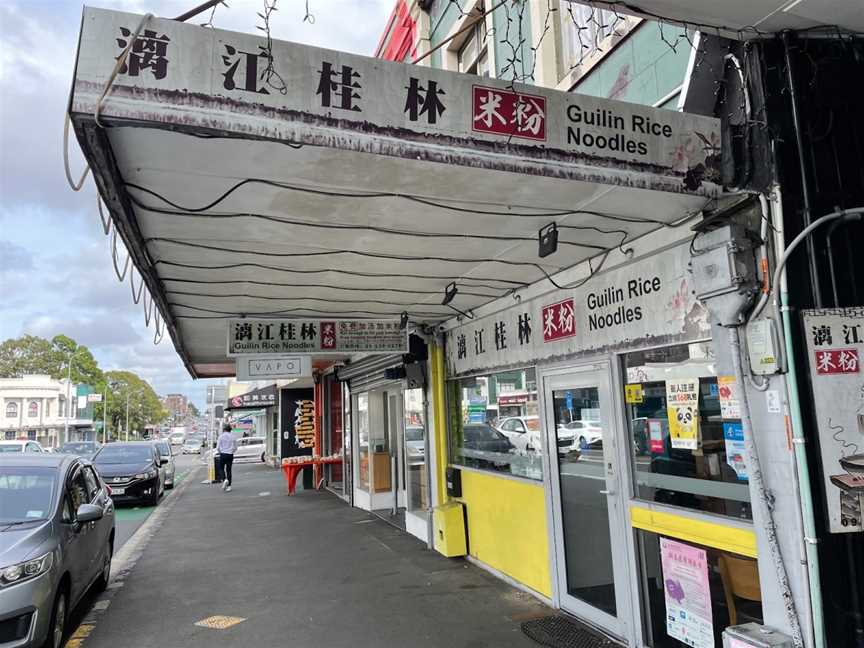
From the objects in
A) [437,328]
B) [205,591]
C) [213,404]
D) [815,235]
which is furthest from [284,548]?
[213,404]

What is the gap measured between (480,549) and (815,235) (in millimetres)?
5085

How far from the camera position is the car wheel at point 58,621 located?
4527 mm

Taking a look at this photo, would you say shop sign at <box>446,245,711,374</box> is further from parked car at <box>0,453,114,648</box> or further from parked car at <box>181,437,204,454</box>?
parked car at <box>181,437,204,454</box>

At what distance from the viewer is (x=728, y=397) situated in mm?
3703

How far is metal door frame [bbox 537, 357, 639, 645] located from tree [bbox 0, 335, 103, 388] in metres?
78.2


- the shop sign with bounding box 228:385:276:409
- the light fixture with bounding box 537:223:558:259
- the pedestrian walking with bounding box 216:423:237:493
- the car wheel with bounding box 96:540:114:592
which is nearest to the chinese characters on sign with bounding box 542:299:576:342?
the light fixture with bounding box 537:223:558:259

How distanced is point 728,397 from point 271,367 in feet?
16.9

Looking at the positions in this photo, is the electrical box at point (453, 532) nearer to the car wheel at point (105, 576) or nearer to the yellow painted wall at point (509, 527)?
the yellow painted wall at point (509, 527)

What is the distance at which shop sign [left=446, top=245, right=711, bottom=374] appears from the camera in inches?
161

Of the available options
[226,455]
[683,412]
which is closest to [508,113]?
[683,412]

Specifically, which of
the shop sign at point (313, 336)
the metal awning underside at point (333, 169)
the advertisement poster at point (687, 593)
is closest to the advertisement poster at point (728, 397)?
the advertisement poster at point (687, 593)

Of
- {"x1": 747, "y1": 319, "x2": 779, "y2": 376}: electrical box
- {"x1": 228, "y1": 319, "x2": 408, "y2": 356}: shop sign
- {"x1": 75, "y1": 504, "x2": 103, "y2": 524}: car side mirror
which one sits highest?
{"x1": 228, "y1": 319, "x2": 408, "y2": 356}: shop sign

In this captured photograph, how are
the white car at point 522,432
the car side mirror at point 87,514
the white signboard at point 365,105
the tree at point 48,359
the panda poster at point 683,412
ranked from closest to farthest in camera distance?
the white signboard at point 365,105 < the panda poster at point 683,412 < the car side mirror at point 87,514 < the white car at point 522,432 < the tree at point 48,359

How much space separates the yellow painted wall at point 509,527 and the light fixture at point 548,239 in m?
2.59
